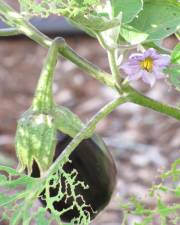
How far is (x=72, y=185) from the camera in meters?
0.66

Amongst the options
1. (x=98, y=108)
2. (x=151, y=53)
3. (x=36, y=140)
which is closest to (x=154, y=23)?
(x=151, y=53)

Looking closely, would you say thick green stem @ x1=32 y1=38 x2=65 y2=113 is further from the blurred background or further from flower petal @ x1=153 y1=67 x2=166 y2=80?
the blurred background

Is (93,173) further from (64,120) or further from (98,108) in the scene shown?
(98,108)

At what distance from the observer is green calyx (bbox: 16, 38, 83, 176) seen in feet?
2.10

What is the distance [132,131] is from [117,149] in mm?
149

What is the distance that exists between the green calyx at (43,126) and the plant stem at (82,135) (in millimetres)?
14

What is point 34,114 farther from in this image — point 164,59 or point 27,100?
point 27,100

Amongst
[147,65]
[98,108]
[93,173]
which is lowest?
[98,108]

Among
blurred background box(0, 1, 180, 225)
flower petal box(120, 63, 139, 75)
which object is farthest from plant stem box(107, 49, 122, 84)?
blurred background box(0, 1, 180, 225)

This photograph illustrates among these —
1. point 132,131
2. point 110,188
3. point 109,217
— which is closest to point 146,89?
point 132,131

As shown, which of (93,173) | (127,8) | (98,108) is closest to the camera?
(127,8)

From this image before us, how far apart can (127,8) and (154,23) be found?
0.12ft

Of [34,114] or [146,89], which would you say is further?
[146,89]

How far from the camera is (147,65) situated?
0.66 metres
